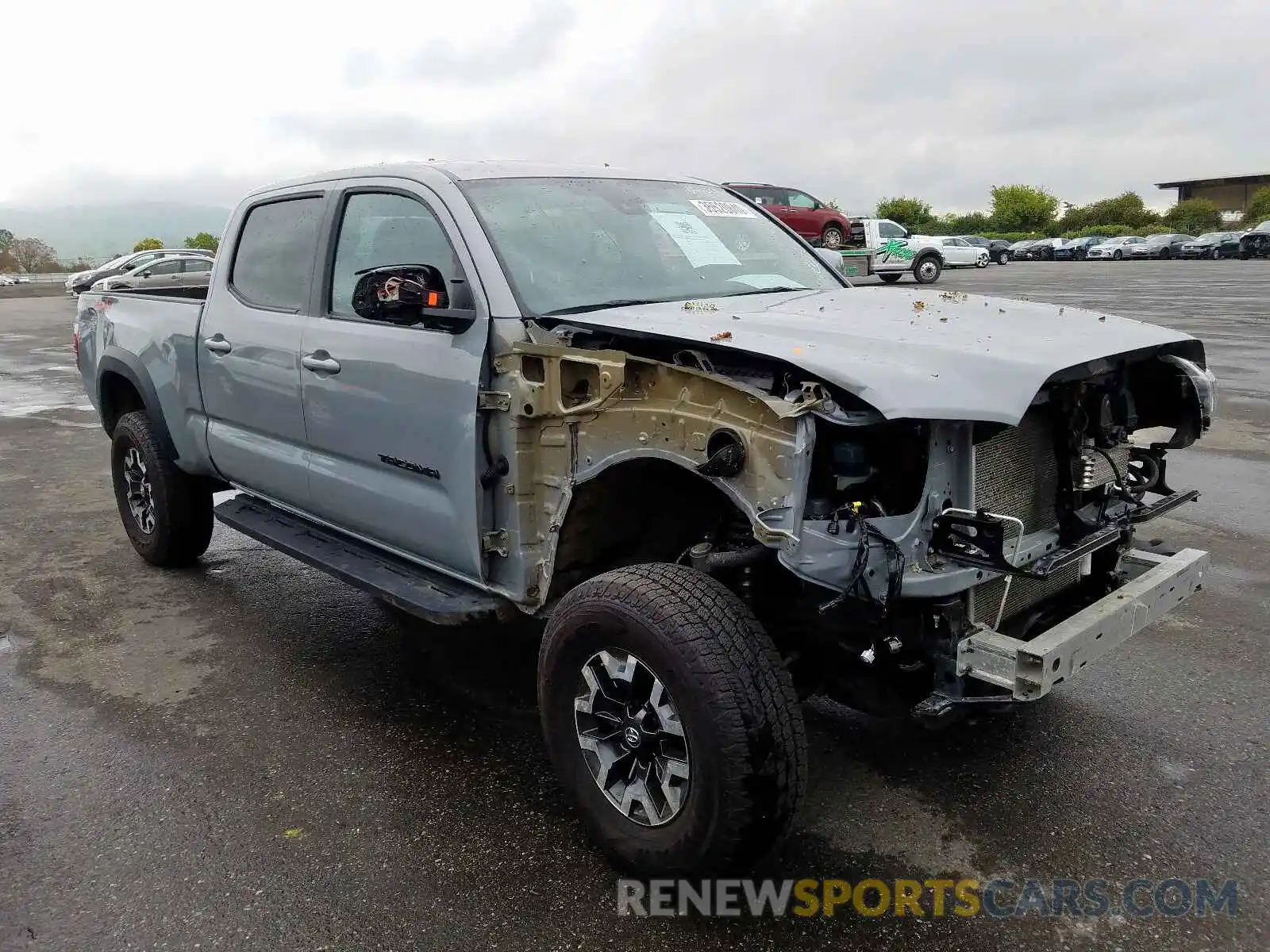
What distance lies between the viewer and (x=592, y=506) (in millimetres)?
3348

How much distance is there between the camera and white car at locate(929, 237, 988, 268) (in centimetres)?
3878

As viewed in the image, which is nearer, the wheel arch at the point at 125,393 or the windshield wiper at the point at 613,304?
the windshield wiper at the point at 613,304

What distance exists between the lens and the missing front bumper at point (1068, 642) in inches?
103

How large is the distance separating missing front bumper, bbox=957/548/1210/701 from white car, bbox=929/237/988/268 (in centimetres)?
3741

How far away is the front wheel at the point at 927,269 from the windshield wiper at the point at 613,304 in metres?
28.2

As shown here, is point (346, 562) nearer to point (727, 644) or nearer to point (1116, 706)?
point (727, 644)

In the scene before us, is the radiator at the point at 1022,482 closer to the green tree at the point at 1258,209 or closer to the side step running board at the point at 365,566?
the side step running board at the point at 365,566

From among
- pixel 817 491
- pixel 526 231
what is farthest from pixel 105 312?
pixel 817 491

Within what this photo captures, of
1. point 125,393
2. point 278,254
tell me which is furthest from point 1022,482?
point 125,393

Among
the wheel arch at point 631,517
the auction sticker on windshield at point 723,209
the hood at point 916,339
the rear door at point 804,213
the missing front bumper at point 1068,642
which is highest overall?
the rear door at point 804,213

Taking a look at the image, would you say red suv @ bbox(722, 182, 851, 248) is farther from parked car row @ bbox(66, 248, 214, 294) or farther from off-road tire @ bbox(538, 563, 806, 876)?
off-road tire @ bbox(538, 563, 806, 876)

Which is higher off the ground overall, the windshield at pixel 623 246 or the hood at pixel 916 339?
the windshield at pixel 623 246

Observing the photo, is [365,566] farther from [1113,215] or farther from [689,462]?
[1113,215]

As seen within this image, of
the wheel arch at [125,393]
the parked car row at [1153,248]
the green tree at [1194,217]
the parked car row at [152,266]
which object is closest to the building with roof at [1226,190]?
the green tree at [1194,217]
